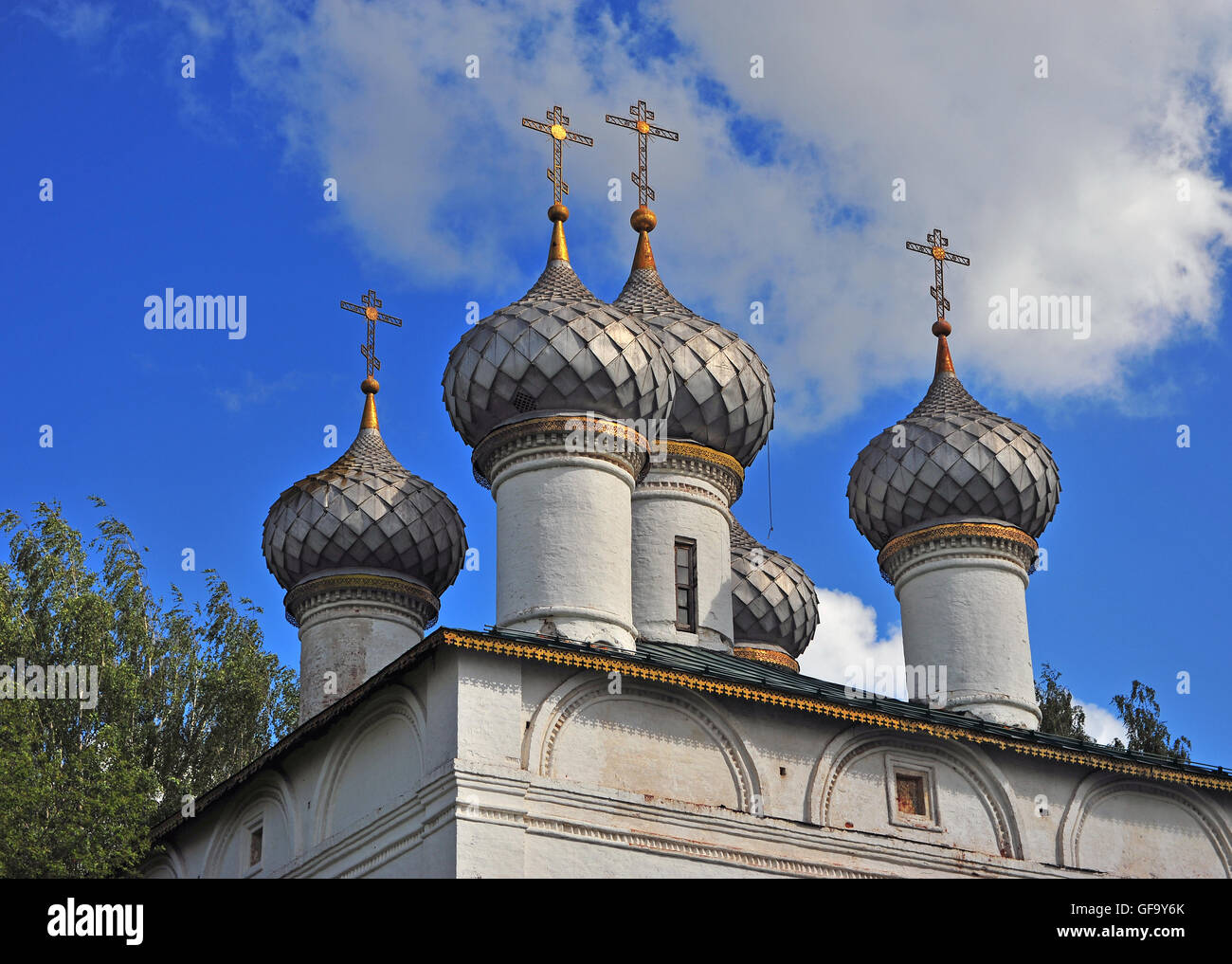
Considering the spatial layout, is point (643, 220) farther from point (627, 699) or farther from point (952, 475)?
point (627, 699)

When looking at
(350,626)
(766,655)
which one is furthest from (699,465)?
(350,626)

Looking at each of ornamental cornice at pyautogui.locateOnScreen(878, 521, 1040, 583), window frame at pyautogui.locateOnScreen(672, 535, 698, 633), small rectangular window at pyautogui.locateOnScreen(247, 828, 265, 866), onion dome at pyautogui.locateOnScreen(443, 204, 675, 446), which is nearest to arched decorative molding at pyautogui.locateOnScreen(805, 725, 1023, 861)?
window frame at pyautogui.locateOnScreen(672, 535, 698, 633)

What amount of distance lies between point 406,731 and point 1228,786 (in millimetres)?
7144

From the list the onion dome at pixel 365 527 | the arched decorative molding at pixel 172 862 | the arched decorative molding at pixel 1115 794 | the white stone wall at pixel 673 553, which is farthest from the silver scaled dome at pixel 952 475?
the arched decorative molding at pixel 172 862

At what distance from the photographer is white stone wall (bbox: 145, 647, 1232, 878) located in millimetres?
12617

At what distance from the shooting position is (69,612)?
17656 mm

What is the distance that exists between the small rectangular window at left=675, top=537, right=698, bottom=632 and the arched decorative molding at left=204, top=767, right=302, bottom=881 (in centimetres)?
406

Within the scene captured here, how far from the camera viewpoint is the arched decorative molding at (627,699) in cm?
1292

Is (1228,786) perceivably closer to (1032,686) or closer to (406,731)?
(1032,686)

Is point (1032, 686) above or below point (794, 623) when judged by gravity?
below

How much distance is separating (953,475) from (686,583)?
10.2 feet

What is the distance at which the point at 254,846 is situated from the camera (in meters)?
15.1
